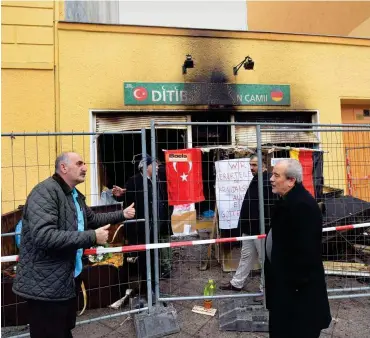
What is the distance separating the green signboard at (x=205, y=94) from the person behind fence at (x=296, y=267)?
521 cm

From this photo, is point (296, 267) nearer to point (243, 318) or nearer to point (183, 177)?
point (243, 318)

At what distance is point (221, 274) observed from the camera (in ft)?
16.7

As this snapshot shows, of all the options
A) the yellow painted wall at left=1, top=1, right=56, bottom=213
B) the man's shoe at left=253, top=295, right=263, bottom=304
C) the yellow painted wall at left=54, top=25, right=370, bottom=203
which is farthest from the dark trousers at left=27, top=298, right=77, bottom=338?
the yellow painted wall at left=54, top=25, right=370, bottom=203

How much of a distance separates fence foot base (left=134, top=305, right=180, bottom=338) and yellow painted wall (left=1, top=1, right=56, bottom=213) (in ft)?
14.0

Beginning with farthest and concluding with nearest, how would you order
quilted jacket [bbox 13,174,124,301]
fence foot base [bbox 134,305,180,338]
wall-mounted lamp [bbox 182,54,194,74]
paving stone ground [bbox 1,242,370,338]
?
wall-mounted lamp [bbox 182,54,194,74]
paving stone ground [bbox 1,242,370,338]
fence foot base [bbox 134,305,180,338]
quilted jacket [bbox 13,174,124,301]

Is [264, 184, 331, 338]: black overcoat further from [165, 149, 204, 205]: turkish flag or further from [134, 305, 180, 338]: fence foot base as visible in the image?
[165, 149, 204, 205]: turkish flag

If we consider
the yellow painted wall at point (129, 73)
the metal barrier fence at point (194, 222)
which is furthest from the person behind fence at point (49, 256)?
the yellow painted wall at point (129, 73)

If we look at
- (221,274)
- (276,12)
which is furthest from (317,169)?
(276,12)

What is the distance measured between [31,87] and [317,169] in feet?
19.5

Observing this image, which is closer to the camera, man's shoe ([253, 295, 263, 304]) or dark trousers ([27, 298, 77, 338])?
dark trousers ([27, 298, 77, 338])

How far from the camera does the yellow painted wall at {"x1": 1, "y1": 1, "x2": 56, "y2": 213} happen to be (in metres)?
6.59

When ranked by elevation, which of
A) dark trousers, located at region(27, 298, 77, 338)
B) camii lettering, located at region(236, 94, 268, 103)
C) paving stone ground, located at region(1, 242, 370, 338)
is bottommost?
paving stone ground, located at region(1, 242, 370, 338)

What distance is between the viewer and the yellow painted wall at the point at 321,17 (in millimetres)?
10172

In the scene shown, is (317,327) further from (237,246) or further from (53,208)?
(237,246)
